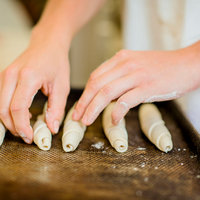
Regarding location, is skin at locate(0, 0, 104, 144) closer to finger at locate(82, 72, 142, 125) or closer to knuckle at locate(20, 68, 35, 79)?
knuckle at locate(20, 68, 35, 79)

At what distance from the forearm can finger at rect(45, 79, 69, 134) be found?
0.21m

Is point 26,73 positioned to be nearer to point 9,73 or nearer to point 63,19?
point 9,73

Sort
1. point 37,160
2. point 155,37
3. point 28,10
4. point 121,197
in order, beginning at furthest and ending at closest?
point 28,10, point 155,37, point 37,160, point 121,197

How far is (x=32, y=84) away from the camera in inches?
33.9

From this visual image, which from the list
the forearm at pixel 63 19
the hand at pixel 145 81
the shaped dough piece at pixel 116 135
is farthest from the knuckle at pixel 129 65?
the forearm at pixel 63 19

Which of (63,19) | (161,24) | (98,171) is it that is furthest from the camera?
(161,24)

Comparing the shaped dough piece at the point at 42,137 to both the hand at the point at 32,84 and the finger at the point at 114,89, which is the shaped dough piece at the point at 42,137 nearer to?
the hand at the point at 32,84

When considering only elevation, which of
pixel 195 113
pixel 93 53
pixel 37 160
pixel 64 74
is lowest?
pixel 93 53

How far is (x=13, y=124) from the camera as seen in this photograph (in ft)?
2.94

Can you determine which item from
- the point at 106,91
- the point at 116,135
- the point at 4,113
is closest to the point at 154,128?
the point at 116,135

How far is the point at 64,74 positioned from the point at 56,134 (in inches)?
8.6

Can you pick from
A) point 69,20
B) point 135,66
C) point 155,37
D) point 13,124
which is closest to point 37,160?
point 13,124

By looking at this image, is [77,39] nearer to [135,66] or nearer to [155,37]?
[155,37]

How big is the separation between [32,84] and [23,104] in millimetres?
72
